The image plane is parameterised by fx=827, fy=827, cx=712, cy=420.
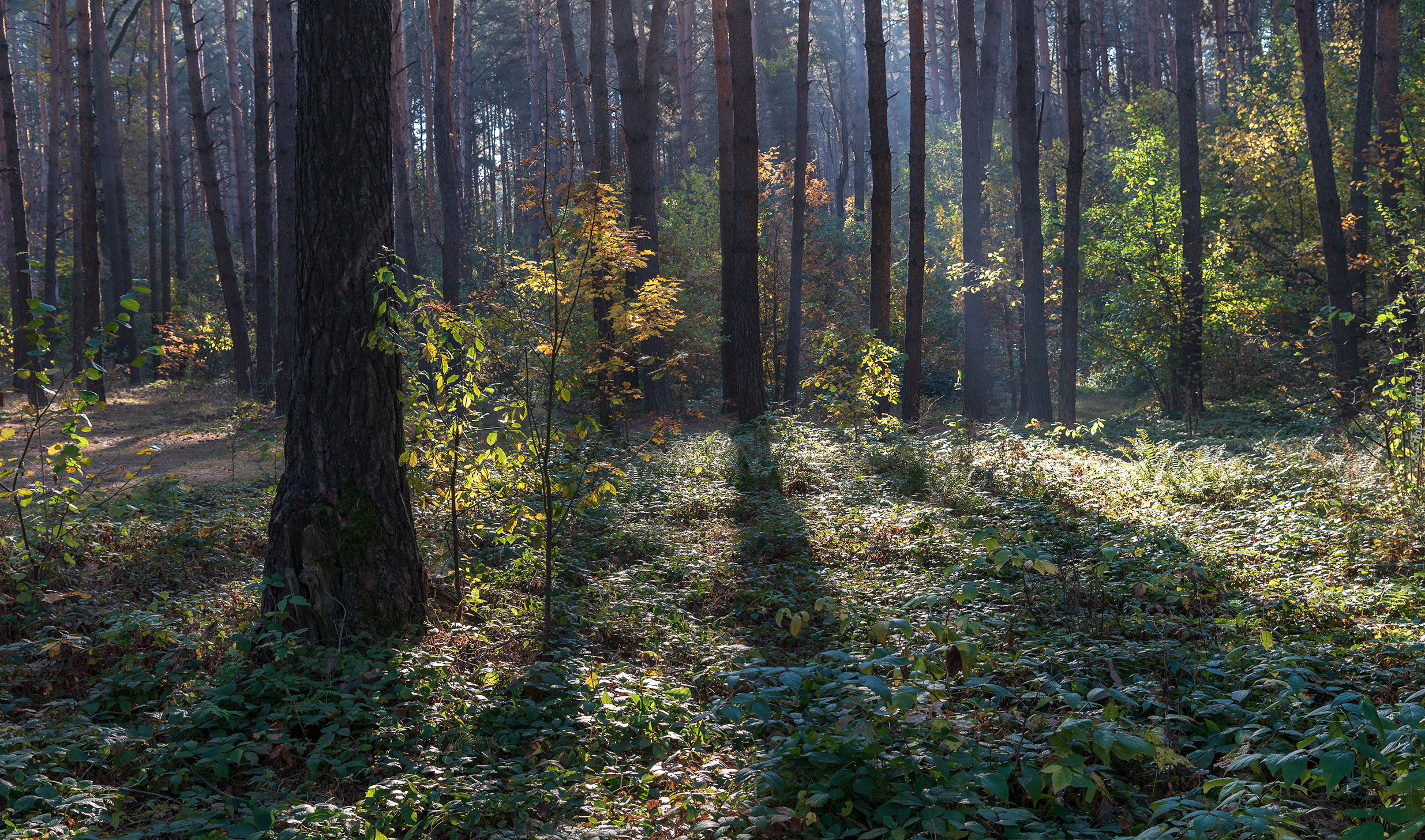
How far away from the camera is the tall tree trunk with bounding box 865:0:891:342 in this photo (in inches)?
512

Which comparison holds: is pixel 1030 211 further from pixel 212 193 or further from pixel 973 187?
pixel 212 193

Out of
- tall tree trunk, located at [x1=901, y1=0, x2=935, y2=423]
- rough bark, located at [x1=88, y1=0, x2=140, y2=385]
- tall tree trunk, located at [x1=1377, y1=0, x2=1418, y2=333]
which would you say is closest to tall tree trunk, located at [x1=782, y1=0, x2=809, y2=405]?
tall tree trunk, located at [x1=901, y1=0, x2=935, y2=423]

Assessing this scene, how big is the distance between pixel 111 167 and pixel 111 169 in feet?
0.25

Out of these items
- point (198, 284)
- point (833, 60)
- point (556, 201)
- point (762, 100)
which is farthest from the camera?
point (833, 60)

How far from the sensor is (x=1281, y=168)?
58.2 ft

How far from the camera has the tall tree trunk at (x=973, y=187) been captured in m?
18.0

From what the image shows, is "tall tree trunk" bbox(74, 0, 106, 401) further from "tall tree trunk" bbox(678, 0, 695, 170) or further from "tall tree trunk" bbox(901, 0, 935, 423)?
"tall tree trunk" bbox(678, 0, 695, 170)

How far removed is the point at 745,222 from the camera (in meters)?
12.7

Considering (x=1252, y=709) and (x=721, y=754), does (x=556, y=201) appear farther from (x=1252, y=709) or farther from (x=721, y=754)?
(x=1252, y=709)

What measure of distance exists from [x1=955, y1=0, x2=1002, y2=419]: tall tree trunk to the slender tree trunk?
102 inches

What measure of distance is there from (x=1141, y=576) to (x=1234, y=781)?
11.0 ft

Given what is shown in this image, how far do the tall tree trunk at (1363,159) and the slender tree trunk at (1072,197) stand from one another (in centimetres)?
406

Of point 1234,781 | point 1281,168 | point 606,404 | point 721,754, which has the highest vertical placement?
point 1281,168

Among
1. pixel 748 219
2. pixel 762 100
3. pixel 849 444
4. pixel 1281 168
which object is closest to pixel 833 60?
→ pixel 762 100
